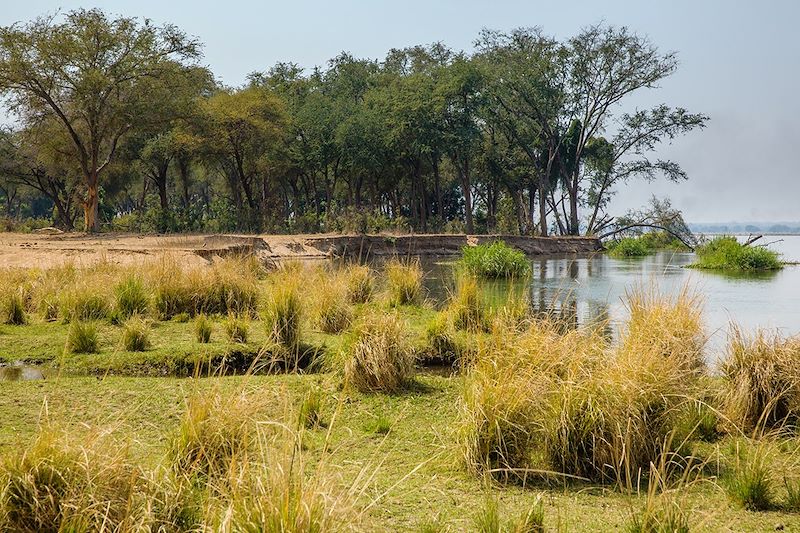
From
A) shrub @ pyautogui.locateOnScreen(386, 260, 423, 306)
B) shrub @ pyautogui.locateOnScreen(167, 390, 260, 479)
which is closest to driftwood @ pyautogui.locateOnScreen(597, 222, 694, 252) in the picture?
shrub @ pyautogui.locateOnScreen(386, 260, 423, 306)

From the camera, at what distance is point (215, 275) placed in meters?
10.9

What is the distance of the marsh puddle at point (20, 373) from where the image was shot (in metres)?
7.25

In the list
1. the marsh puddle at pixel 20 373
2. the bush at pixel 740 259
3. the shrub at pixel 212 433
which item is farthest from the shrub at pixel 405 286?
the bush at pixel 740 259

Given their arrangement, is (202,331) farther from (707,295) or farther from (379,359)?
(707,295)

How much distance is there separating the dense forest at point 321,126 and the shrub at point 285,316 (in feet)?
72.2

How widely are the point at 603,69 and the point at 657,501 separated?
43.3 metres

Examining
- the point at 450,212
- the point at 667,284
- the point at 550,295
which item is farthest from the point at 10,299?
the point at 450,212

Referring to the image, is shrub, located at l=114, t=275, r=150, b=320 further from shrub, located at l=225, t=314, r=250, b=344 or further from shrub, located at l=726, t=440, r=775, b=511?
shrub, located at l=726, t=440, r=775, b=511

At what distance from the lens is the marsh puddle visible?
725cm

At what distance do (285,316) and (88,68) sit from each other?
23193 mm

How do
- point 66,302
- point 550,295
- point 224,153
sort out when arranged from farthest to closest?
point 224,153
point 550,295
point 66,302

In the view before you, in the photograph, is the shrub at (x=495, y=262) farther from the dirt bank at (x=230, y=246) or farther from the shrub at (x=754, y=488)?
the shrub at (x=754, y=488)

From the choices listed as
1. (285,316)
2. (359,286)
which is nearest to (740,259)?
(359,286)

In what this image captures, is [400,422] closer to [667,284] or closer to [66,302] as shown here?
[66,302]
